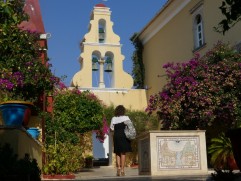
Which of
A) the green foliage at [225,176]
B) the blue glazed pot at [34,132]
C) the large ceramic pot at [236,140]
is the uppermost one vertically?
the blue glazed pot at [34,132]

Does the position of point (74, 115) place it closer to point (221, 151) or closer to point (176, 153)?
point (221, 151)

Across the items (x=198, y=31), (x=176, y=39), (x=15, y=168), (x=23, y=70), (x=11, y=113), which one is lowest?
(x=15, y=168)

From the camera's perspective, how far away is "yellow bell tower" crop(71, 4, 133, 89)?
20.5m

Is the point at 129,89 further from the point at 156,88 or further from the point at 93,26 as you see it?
the point at 93,26

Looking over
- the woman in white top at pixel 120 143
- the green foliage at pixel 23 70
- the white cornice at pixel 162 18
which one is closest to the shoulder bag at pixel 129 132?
the woman in white top at pixel 120 143

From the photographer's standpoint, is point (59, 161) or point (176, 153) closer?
point (176, 153)

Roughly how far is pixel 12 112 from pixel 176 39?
452 inches

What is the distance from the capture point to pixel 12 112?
9.41 meters

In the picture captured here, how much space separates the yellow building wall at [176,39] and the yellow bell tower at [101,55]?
1.43 m

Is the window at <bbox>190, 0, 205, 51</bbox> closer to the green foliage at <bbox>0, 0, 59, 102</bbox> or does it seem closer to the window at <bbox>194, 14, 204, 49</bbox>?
the window at <bbox>194, 14, 204, 49</bbox>

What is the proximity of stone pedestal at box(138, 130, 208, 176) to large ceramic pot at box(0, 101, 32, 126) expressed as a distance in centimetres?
307

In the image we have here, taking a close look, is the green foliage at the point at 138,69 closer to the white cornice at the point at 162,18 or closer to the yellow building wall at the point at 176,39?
the yellow building wall at the point at 176,39

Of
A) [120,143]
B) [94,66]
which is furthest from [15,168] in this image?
[94,66]

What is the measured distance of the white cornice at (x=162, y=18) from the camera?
62.3 feet
